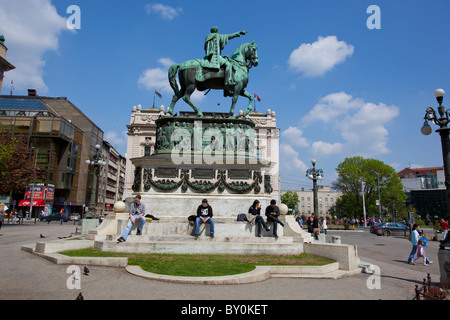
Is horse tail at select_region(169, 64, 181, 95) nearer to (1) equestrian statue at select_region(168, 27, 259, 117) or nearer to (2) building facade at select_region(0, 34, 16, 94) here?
(1) equestrian statue at select_region(168, 27, 259, 117)

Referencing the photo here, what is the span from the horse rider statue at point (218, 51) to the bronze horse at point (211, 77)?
224mm

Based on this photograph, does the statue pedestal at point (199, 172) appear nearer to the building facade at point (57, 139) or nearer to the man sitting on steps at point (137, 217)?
the man sitting on steps at point (137, 217)

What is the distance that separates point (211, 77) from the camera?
48.4 feet

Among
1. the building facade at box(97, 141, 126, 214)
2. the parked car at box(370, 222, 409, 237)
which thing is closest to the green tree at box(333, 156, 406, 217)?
the parked car at box(370, 222, 409, 237)

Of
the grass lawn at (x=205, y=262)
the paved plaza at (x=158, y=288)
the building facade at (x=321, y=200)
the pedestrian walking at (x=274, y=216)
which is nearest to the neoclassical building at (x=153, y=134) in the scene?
the pedestrian walking at (x=274, y=216)

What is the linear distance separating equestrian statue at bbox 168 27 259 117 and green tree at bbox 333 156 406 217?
51.3 metres

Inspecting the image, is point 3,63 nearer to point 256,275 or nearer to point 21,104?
point 21,104

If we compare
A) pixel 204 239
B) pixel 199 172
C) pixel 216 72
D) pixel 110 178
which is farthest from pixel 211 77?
pixel 110 178

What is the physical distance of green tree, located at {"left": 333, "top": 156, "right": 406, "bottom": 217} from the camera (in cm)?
5918

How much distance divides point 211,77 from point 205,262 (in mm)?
9379

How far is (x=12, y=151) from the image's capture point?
2908cm
